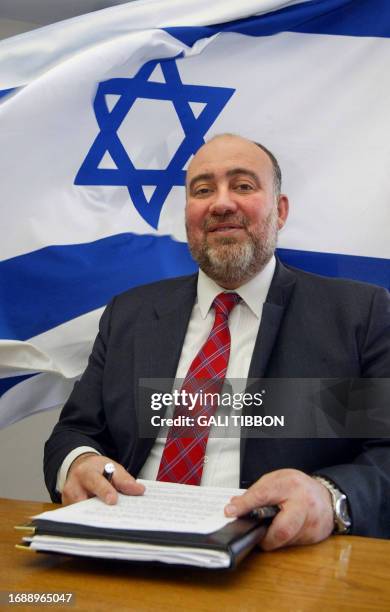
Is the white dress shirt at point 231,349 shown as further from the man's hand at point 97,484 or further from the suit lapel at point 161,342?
the man's hand at point 97,484

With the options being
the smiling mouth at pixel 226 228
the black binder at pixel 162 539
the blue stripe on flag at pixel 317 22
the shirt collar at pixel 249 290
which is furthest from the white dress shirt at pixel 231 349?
the blue stripe on flag at pixel 317 22

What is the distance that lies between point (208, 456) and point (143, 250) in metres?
0.87

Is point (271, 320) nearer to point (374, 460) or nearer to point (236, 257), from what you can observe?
point (236, 257)

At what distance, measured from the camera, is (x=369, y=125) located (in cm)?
241

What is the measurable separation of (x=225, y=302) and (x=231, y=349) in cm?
16

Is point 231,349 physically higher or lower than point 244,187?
lower

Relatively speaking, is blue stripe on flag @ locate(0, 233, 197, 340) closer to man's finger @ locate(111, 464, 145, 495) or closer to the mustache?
the mustache

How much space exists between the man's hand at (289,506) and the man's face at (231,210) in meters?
0.96

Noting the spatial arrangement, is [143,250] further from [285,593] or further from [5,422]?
[285,593]

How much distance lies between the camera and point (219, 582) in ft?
3.41

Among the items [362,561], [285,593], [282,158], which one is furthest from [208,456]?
[282,158]

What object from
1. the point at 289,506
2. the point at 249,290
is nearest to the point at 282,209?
the point at 249,290

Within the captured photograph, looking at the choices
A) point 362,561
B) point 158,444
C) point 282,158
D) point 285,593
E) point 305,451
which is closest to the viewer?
point 285,593

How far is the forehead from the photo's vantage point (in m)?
2.25
